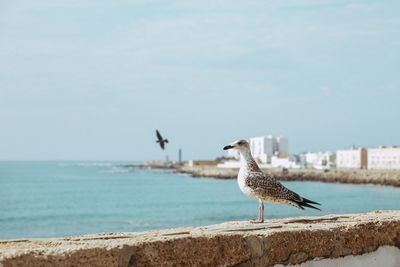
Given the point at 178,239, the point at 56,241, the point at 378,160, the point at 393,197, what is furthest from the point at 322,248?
the point at 378,160

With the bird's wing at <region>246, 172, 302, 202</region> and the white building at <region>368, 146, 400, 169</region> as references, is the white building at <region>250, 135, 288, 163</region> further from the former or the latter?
the bird's wing at <region>246, 172, 302, 202</region>

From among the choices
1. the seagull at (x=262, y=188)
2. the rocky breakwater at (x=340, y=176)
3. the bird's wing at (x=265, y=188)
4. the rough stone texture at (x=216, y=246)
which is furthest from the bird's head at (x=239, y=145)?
the rocky breakwater at (x=340, y=176)

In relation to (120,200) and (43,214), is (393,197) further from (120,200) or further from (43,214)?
(43,214)

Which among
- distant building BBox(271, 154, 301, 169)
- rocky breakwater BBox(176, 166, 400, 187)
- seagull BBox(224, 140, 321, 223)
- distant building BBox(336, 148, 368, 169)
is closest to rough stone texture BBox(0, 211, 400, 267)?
seagull BBox(224, 140, 321, 223)

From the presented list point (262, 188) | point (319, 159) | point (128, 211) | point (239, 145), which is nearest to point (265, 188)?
point (262, 188)

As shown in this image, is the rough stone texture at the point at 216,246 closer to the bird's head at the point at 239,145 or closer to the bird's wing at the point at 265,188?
the bird's wing at the point at 265,188

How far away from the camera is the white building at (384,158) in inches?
3031

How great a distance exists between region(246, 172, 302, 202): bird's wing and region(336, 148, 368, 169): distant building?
87.8 m

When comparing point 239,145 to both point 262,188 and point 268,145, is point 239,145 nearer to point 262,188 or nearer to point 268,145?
point 262,188

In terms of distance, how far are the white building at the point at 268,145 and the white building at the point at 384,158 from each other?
2848cm

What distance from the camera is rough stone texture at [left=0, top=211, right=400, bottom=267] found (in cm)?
232

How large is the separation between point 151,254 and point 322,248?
106cm

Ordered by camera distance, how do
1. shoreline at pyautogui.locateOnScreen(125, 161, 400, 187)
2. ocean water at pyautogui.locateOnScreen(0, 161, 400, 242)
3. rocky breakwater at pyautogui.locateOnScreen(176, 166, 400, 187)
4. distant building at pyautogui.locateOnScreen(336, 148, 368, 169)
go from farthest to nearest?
distant building at pyautogui.locateOnScreen(336, 148, 368, 169)
rocky breakwater at pyautogui.locateOnScreen(176, 166, 400, 187)
shoreline at pyautogui.locateOnScreen(125, 161, 400, 187)
ocean water at pyautogui.locateOnScreen(0, 161, 400, 242)

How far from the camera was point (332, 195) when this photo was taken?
47562 millimetres
